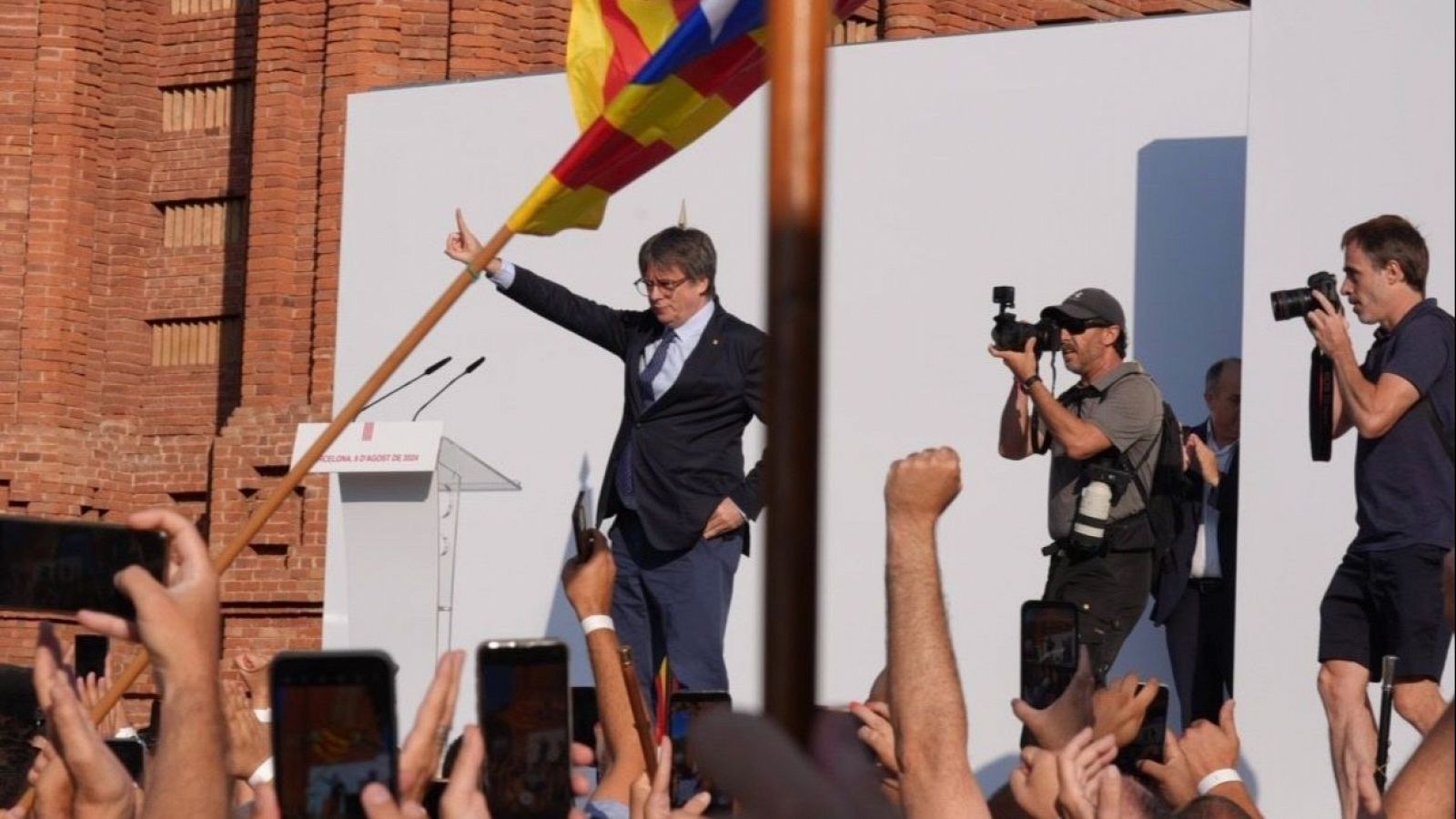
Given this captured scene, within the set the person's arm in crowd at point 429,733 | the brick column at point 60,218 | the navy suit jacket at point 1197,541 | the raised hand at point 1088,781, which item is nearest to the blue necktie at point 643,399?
the navy suit jacket at point 1197,541

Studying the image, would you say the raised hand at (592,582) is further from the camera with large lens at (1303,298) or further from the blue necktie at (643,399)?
the blue necktie at (643,399)

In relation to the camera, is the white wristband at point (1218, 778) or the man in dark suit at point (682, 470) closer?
the white wristband at point (1218, 778)

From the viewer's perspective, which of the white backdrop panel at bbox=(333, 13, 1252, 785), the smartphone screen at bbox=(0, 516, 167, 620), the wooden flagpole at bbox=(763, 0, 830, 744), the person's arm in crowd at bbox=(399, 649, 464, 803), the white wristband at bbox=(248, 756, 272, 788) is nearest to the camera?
the wooden flagpole at bbox=(763, 0, 830, 744)

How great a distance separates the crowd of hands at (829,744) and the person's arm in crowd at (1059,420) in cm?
249

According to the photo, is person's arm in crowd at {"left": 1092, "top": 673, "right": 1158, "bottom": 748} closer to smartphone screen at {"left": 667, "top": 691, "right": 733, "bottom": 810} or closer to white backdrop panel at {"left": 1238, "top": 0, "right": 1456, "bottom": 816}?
smartphone screen at {"left": 667, "top": 691, "right": 733, "bottom": 810}

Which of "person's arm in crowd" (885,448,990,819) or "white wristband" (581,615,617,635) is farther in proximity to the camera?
"white wristband" (581,615,617,635)

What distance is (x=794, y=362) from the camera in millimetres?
1845

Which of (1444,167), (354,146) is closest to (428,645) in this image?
(354,146)

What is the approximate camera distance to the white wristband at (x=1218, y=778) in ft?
14.4

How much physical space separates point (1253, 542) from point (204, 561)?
16.9ft

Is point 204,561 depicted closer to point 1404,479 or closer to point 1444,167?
point 1444,167

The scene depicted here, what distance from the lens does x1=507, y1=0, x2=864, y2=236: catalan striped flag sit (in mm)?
6547

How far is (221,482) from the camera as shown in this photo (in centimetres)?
1616

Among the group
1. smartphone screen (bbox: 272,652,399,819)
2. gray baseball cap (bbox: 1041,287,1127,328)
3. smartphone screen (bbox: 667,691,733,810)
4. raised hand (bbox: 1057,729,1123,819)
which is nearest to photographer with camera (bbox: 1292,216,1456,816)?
gray baseball cap (bbox: 1041,287,1127,328)
